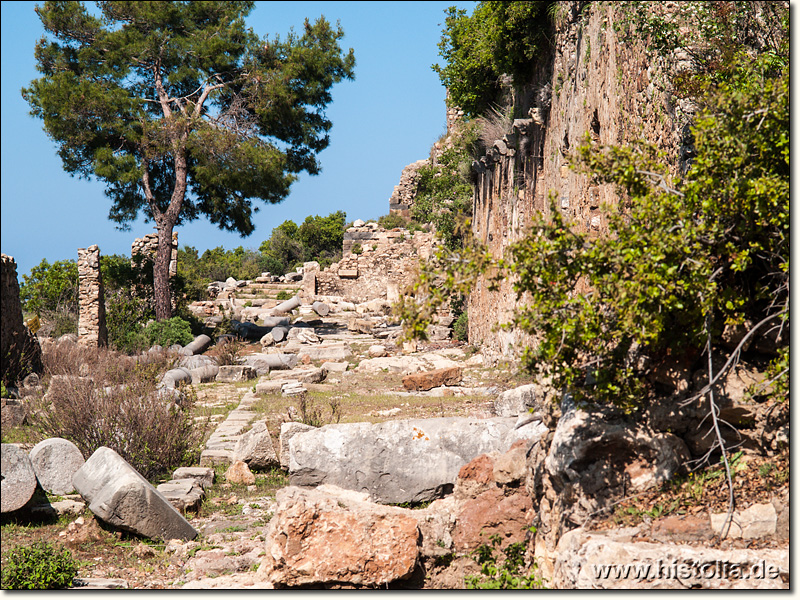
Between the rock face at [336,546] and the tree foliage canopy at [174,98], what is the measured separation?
57.2ft

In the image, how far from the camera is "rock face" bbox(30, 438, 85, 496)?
7.26m

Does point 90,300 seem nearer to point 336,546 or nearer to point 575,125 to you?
point 575,125

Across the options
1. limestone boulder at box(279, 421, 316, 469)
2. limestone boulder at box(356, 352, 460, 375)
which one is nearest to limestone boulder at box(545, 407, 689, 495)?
limestone boulder at box(279, 421, 316, 469)

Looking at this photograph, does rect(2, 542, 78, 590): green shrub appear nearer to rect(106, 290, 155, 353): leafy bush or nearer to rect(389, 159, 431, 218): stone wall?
rect(106, 290, 155, 353): leafy bush

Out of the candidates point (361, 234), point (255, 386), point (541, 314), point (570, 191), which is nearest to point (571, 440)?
point (541, 314)

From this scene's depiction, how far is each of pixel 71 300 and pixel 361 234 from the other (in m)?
15.7

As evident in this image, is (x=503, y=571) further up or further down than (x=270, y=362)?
further down

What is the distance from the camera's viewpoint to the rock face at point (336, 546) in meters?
4.87

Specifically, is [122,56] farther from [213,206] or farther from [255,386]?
[255,386]

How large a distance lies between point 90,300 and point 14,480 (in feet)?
45.8

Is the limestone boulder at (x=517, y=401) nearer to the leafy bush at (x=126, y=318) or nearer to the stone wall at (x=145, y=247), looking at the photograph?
the leafy bush at (x=126, y=318)

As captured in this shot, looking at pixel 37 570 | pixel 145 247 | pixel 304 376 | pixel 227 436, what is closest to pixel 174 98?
pixel 145 247

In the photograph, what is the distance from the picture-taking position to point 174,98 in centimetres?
2234

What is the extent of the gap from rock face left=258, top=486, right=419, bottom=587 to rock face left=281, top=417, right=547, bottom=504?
1563 mm
